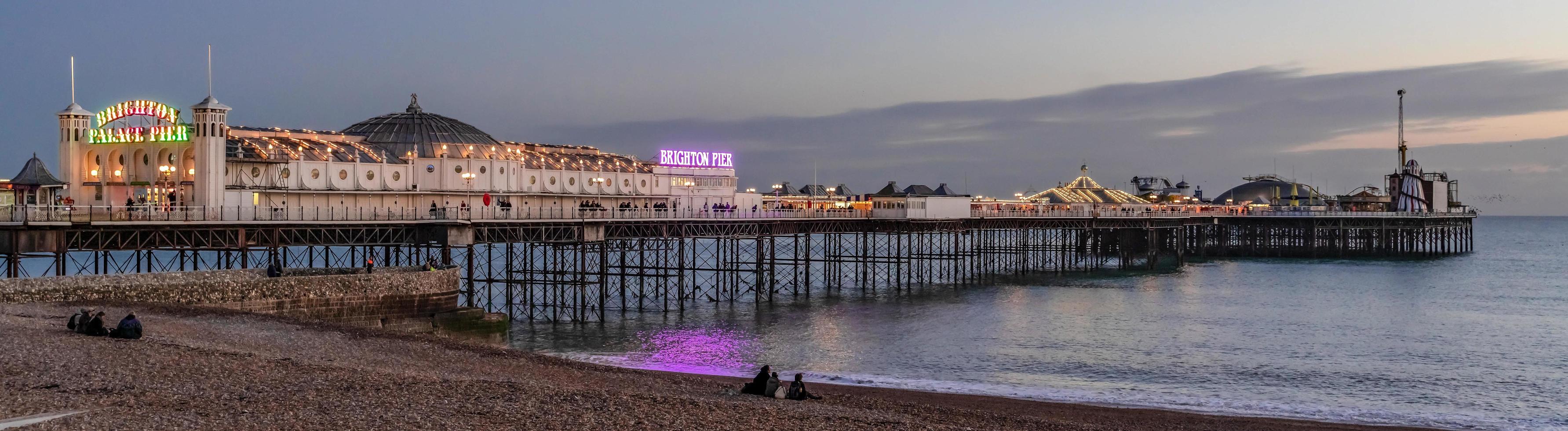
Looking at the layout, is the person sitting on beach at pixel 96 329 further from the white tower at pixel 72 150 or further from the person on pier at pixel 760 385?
the white tower at pixel 72 150

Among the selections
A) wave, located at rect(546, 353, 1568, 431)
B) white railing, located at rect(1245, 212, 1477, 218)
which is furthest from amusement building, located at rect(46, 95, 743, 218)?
white railing, located at rect(1245, 212, 1477, 218)

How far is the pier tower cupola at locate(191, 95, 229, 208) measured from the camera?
44250 millimetres

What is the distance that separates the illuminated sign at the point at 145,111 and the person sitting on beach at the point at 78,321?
21.5 meters

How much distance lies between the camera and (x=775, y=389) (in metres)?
27.1

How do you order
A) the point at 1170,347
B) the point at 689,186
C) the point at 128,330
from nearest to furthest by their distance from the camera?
the point at 128,330, the point at 1170,347, the point at 689,186

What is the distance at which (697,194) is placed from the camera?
234ft

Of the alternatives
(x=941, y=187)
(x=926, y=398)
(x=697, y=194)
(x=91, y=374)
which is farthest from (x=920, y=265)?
(x=91, y=374)

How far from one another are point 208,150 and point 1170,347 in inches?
1497

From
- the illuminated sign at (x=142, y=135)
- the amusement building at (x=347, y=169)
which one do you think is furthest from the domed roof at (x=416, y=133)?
the illuminated sign at (x=142, y=135)

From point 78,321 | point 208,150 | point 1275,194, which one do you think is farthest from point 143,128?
point 1275,194

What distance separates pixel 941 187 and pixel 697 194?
96.7 feet

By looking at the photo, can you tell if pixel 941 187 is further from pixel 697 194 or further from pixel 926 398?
pixel 926 398

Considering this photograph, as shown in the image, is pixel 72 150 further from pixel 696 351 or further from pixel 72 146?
pixel 696 351

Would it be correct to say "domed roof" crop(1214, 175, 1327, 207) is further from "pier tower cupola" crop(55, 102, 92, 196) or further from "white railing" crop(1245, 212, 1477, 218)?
"pier tower cupola" crop(55, 102, 92, 196)
